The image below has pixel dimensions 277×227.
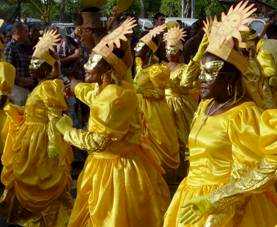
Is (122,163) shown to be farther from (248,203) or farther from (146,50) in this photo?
(146,50)

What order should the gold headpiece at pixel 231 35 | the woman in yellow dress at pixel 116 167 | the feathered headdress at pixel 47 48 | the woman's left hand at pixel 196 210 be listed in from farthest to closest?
the feathered headdress at pixel 47 48
the woman in yellow dress at pixel 116 167
the gold headpiece at pixel 231 35
the woman's left hand at pixel 196 210

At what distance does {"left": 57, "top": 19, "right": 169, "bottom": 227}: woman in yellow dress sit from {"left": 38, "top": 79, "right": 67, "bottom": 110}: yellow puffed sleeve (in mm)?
931

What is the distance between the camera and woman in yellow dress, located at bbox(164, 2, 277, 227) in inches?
159

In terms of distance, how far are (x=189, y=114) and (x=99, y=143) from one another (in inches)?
156

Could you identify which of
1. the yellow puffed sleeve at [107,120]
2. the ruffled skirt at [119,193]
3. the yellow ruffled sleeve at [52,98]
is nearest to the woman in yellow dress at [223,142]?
the yellow puffed sleeve at [107,120]

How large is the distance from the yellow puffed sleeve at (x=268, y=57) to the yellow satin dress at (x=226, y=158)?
94.9 inches

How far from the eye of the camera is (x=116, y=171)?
18.4 ft

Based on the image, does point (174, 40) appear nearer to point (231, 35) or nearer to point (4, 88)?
point (4, 88)

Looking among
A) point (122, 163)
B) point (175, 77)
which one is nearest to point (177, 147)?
point (175, 77)

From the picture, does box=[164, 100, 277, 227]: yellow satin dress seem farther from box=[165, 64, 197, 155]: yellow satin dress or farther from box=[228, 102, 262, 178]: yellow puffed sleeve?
box=[165, 64, 197, 155]: yellow satin dress

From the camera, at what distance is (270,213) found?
4168mm

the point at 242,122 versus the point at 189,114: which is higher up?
the point at 242,122

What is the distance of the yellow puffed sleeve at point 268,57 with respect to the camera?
680cm

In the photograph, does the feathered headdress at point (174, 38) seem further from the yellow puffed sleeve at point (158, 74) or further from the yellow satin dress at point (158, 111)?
the yellow puffed sleeve at point (158, 74)
